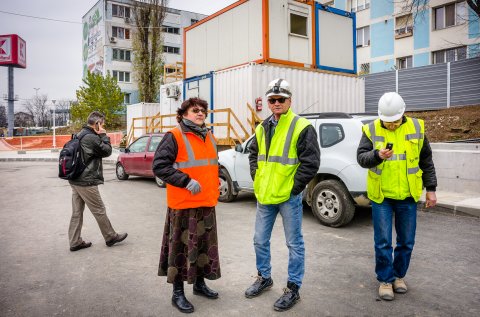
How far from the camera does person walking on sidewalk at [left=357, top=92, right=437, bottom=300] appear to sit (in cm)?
342

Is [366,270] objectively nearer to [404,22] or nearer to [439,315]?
[439,315]

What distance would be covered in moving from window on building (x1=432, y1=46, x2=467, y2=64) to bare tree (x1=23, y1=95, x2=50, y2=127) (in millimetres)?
79483

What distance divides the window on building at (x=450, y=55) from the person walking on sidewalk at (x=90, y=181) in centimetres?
2370

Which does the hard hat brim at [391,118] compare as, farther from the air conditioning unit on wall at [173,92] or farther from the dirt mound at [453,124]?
the air conditioning unit on wall at [173,92]

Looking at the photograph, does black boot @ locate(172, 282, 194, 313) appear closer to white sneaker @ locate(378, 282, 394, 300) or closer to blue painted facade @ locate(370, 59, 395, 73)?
white sneaker @ locate(378, 282, 394, 300)

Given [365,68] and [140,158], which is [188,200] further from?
[365,68]

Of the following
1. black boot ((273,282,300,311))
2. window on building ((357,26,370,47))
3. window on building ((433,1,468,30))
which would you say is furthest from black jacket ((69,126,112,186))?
window on building ((357,26,370,47))

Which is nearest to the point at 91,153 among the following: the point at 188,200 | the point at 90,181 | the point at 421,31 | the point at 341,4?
the point at 90,181

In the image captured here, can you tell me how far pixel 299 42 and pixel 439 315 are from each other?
10.2 metres

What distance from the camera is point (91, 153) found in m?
5.05

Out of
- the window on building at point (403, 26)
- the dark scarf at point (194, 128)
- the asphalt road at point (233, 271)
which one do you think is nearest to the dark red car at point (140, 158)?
the asphalt road at point (233, 271)

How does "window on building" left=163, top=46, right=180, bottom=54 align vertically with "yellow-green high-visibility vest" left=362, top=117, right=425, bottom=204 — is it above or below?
above

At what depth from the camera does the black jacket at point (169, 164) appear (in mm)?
3264

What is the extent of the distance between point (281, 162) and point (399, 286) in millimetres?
1615
